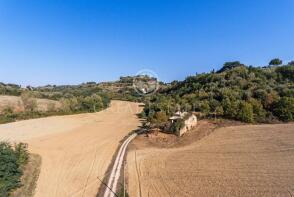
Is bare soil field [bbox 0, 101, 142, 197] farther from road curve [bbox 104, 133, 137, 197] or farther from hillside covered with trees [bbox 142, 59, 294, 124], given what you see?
hillside covered with trees [bbox 142, 59, 294, 124]

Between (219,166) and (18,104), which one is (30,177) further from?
(18,104)

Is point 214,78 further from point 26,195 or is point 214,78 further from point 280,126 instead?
point 26,195

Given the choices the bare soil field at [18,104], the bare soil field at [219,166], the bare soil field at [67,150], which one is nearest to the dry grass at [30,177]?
the bare soil field at [67,150]

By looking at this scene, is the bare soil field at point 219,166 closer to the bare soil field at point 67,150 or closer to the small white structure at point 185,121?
the bare soil field at point 67,150

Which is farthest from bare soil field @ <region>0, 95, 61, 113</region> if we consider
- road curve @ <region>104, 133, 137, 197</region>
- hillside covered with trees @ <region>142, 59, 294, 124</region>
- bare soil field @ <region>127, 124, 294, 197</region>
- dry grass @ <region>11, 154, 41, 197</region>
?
bare soil field @ <region>127, 124, 294, 197</region>

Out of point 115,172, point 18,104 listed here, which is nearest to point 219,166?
point 115,172
